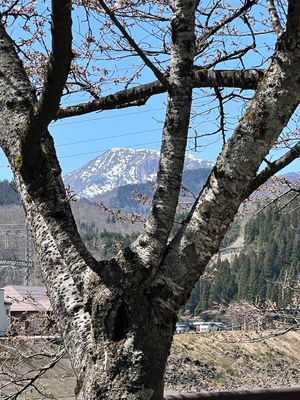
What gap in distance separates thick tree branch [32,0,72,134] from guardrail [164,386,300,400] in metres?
1.03

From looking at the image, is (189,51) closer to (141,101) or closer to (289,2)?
(289,2)

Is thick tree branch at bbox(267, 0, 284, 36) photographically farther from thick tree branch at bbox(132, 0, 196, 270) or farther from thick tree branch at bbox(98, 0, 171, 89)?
thick tree branch at bbox(98, 0, 171, 89)

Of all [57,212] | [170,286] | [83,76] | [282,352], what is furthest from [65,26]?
[282,352]

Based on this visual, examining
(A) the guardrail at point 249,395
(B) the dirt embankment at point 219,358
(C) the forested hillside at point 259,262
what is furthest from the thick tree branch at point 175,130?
(C) the forested hillside at point 259,262

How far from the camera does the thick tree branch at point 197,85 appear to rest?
2355 mm

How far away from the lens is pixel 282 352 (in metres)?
31.0

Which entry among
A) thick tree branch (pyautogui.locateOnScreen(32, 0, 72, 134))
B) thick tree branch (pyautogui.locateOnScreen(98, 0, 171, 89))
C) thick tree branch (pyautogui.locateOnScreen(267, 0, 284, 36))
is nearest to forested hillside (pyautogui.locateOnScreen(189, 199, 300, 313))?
thick tree branch (pyautogui.locateOnScreen(267, 0, 284, 36))

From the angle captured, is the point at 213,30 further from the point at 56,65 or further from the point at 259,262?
the point at 259,262

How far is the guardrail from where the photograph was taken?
1.96 m

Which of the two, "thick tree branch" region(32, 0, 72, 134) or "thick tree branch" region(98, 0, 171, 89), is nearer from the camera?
"thick tree branch" region(32, 0, 72, 134)

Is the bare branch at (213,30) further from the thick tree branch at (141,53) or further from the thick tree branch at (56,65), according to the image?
the thick tree branch at (56,65)

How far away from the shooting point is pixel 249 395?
206 cm

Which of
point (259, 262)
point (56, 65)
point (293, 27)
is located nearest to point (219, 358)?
point (293, 27)

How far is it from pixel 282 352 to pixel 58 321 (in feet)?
102
